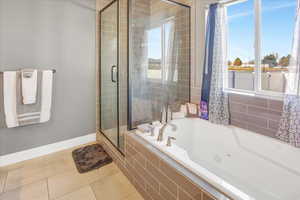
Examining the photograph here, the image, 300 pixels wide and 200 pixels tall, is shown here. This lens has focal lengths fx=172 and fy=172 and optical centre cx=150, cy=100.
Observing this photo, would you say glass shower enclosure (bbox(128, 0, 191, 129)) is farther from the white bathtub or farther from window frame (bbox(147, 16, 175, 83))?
the white bathtub

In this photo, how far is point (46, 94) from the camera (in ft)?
7.63

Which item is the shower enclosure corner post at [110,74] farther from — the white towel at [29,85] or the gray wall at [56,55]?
the white towel at [29,85]

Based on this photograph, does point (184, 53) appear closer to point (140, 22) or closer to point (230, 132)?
point (140, 22)

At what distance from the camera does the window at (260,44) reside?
1634mm

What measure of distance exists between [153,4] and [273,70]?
1.66m

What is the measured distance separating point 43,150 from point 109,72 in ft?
4.80

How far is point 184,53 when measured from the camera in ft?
8.13

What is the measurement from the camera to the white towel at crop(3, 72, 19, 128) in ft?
6.73

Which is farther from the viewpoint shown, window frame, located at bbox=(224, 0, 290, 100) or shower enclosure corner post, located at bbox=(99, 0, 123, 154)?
shower enclosure corner post, located at bbox=(99, 0, 123, 154)

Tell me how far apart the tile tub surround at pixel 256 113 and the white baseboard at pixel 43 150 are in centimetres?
220

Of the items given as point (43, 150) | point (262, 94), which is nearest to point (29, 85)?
point (43, 150)

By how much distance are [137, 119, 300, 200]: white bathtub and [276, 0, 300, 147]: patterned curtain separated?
0.12 meters

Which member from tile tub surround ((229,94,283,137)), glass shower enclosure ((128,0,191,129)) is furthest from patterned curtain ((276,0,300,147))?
glass shower enclosure ((128,0,191,129))

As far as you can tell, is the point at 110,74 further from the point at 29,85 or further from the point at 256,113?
the point at 256,113
